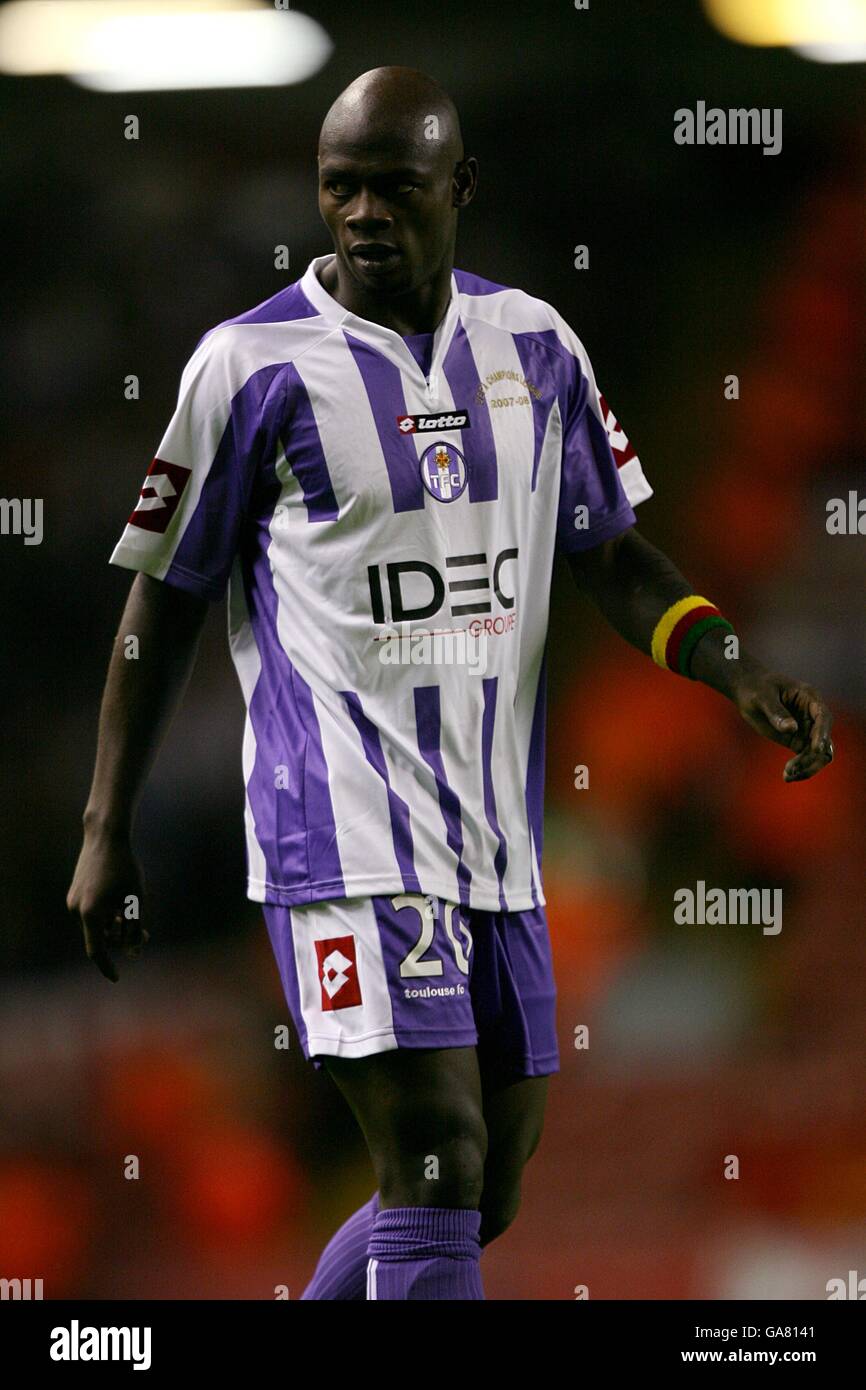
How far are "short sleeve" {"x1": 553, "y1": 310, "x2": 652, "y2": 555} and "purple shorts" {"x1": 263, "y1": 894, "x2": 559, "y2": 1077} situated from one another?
0.61 metres

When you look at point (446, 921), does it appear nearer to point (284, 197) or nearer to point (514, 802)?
point (514, 802)

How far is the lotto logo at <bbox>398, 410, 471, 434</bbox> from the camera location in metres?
2.50

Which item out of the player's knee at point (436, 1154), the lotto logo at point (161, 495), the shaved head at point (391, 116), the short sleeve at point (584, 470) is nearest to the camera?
the player's knee at point (436, 1154)

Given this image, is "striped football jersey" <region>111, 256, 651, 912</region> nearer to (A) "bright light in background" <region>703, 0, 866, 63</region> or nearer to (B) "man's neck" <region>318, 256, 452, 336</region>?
(B) "man's neck" <region>318, 256, 452, 336</region>

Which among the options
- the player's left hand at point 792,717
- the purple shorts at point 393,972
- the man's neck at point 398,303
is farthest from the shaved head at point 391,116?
the purple shorts at point 393,972

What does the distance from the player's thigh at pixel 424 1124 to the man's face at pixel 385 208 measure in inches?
42.2

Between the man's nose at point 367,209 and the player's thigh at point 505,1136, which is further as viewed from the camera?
the player's thigh at point 505,1136

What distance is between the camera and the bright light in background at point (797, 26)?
297 cm

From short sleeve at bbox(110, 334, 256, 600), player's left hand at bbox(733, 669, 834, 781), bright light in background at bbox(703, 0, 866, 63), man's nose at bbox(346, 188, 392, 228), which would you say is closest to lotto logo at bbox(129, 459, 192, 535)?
short sleeve at bbox(110, 334, 256, 600)

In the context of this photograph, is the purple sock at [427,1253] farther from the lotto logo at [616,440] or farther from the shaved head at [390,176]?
the shaved head at [390,176]

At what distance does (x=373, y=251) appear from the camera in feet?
8.00

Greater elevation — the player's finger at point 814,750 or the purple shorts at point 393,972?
the player's finger at point 814,750
